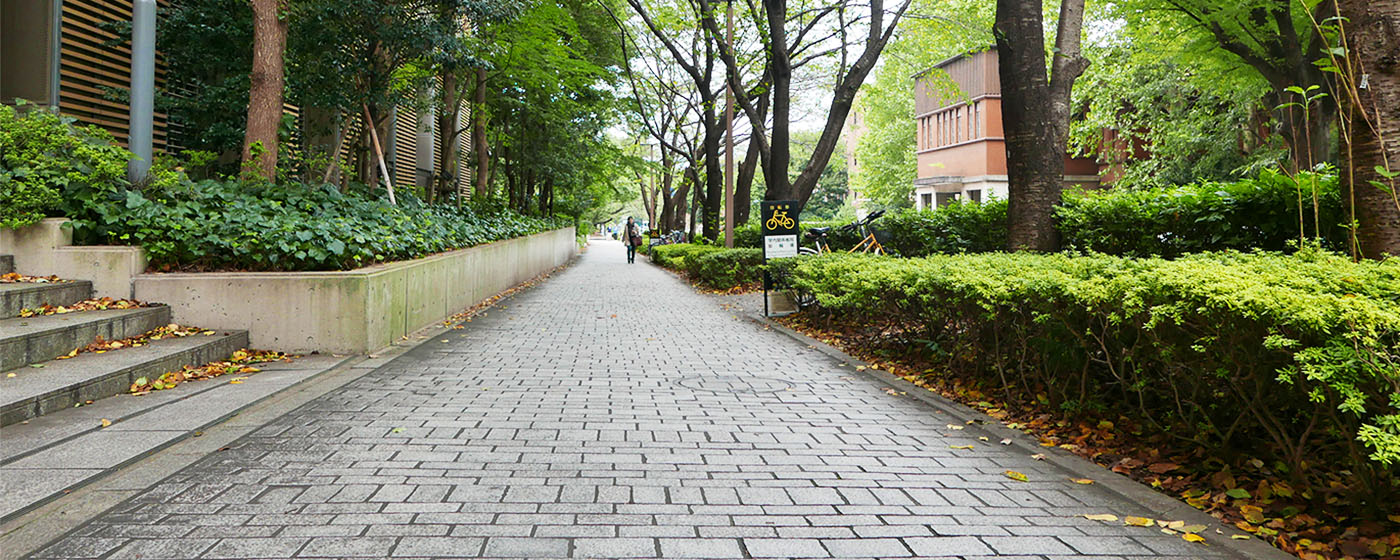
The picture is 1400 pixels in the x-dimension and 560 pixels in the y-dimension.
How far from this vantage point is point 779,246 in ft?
41.2

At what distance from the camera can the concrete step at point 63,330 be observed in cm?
550

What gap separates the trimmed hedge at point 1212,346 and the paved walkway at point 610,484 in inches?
25.8

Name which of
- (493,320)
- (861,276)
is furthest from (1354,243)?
(493,320)

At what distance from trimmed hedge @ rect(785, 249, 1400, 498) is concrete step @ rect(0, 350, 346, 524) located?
4916 mm

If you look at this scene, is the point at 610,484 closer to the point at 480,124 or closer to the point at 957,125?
the point at 480,124

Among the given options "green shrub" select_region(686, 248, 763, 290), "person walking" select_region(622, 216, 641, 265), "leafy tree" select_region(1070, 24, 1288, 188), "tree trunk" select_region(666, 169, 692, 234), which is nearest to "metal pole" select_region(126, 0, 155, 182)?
"green shrub" select_region(686, 248, 763, 290)

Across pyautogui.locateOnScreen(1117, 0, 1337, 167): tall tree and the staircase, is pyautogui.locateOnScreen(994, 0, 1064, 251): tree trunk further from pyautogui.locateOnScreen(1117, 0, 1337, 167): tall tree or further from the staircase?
the staircase

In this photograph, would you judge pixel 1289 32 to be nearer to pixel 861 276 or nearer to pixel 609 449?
pixel 861 276

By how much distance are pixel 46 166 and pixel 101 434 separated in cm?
427

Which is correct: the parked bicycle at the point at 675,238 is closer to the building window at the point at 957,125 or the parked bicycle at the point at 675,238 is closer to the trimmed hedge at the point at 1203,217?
the building window at the point at 957,125

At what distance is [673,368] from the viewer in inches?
312

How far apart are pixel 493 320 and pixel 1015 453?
8427 millimetres

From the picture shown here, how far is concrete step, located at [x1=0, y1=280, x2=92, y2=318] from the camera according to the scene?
6.27 m

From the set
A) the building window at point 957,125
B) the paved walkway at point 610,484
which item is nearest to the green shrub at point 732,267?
the paved walkway at point 610,484
